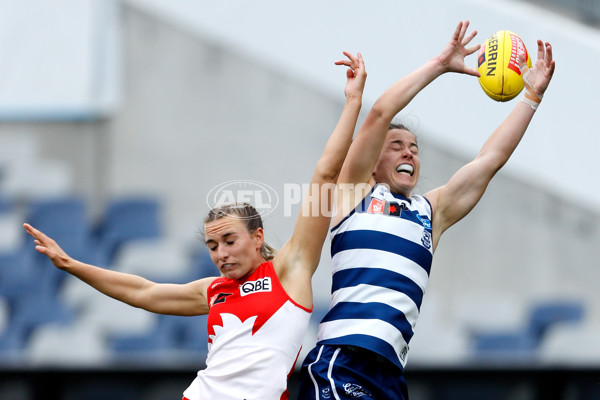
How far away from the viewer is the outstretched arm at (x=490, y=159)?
127 inches

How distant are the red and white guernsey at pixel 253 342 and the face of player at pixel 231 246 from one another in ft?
0.20

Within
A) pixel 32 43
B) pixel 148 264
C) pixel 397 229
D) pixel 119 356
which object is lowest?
pixel 119 356

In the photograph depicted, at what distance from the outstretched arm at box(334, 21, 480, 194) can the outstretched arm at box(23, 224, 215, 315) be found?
2.30 feet

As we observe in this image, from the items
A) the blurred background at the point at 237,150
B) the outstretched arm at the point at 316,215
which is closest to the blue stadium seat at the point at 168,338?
the blurred background at the point at 237,150

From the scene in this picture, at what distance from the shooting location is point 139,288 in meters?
3.21

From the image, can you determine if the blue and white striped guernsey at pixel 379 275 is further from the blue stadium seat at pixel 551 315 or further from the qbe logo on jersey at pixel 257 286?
the blue stadium seat at pixel 551 315

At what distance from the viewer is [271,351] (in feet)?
9.14

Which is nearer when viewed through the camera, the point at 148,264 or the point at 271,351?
the point at 271,351

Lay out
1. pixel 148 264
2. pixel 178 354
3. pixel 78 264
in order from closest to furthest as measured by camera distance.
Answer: pixel 78 264, pixel 178 354, pixel 148 264

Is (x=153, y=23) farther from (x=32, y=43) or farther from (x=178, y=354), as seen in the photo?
(x=178, y=354)

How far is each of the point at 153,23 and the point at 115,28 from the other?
0.42 meters

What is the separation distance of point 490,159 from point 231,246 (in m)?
1.15

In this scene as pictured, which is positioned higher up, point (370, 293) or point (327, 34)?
point (327, 34)

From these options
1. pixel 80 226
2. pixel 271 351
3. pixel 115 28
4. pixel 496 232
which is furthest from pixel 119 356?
pixel 271 351
